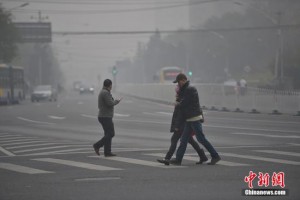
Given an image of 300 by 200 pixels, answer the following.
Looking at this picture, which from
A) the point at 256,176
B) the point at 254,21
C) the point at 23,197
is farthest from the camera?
the point at 254,21

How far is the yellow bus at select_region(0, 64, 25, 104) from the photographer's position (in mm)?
57250

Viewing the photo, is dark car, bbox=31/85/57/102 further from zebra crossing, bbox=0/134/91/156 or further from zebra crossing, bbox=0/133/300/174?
zebra crossing, bbox=0/133/300/174

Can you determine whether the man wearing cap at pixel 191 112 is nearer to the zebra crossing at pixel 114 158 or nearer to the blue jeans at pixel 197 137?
the blue jeans at pixel 197 137

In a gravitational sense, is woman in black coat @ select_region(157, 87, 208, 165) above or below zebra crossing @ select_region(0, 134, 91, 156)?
above

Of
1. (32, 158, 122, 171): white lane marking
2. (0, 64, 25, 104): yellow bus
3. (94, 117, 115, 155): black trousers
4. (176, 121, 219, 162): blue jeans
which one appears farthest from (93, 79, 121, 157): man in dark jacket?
(0, 64, 25, 104): yellow bus

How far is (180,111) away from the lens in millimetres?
13742

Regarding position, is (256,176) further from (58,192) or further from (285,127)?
(285,127)

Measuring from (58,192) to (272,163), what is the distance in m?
4.81

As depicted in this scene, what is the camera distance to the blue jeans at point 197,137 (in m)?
13.5

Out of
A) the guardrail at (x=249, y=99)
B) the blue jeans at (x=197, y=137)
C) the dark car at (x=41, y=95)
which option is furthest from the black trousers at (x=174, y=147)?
the dark car at (x=41, y=95)

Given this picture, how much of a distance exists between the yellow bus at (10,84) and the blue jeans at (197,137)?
4439 centimetres

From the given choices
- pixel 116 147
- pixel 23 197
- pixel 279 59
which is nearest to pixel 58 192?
pixel 23 197
